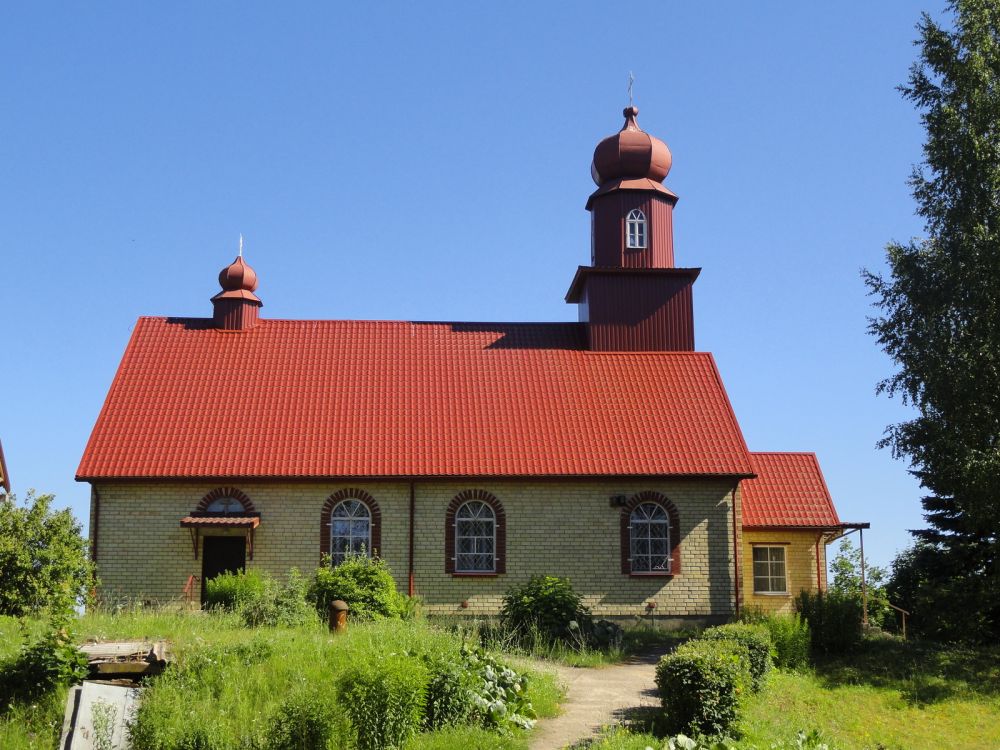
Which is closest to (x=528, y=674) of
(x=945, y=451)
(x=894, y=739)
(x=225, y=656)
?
(x=225, y=656)

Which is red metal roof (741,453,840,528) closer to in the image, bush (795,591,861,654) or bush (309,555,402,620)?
bush (795,591,861,654)

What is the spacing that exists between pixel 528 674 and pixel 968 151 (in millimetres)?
13107

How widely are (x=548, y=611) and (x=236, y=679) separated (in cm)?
759

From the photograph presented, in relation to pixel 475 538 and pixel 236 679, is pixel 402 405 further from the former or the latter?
pixel 236 679

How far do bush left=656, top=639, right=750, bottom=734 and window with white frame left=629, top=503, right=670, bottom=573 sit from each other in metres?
9.40

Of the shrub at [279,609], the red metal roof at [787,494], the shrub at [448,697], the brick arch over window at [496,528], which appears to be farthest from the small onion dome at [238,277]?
the shrub at [448,697]

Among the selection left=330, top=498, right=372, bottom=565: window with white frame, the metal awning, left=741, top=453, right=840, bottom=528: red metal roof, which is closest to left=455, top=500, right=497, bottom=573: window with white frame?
left=330, top=498, right=372, bottom=565: window with white frame

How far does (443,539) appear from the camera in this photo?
2394 cm

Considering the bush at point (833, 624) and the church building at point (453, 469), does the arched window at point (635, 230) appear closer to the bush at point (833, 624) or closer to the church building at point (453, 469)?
the church building at point (453, 469)

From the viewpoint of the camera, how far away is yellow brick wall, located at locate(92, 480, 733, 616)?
77.4ft

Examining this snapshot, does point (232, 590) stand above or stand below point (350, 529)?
below

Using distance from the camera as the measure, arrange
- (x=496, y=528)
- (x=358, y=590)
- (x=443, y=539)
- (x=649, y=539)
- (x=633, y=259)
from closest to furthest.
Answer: (x=358, y=590) → (x=443, y=539) → (x=496, y=528) → (x=649, y=539) → (x=633, y=259)

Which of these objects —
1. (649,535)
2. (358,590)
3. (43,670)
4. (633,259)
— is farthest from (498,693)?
(633,259)

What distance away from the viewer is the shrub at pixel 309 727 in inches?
529
